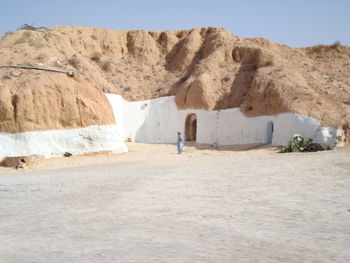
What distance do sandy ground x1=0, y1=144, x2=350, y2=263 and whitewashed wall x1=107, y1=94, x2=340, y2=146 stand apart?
422 inches

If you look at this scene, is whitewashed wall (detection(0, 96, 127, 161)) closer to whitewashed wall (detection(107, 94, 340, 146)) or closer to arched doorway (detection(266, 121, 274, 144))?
whitewashed wall (detection(107, 94, 340, 146))

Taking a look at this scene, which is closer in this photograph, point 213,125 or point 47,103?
point 47,103

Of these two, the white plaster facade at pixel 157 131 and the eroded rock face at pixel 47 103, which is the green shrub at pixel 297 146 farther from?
the eroded rock face at pixel 47 103

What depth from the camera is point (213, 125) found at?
25703 mm

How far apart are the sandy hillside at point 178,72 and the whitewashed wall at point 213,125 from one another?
590 mm

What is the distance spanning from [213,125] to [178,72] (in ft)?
29.4

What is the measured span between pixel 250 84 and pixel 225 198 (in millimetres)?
20040

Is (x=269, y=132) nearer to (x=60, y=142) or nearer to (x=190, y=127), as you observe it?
(x=190, y=127)

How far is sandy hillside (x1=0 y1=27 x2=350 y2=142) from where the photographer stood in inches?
720

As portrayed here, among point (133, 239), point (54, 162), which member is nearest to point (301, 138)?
point (54, 162)

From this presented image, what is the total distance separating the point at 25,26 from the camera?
1070 inches

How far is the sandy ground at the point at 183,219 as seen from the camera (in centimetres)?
427

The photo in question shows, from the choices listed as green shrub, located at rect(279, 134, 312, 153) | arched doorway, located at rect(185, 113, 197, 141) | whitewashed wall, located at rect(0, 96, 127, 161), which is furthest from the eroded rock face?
arched doorway, located at rect(185, 113, 197, 141)

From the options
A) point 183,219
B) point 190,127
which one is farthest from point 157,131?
point 183,219
